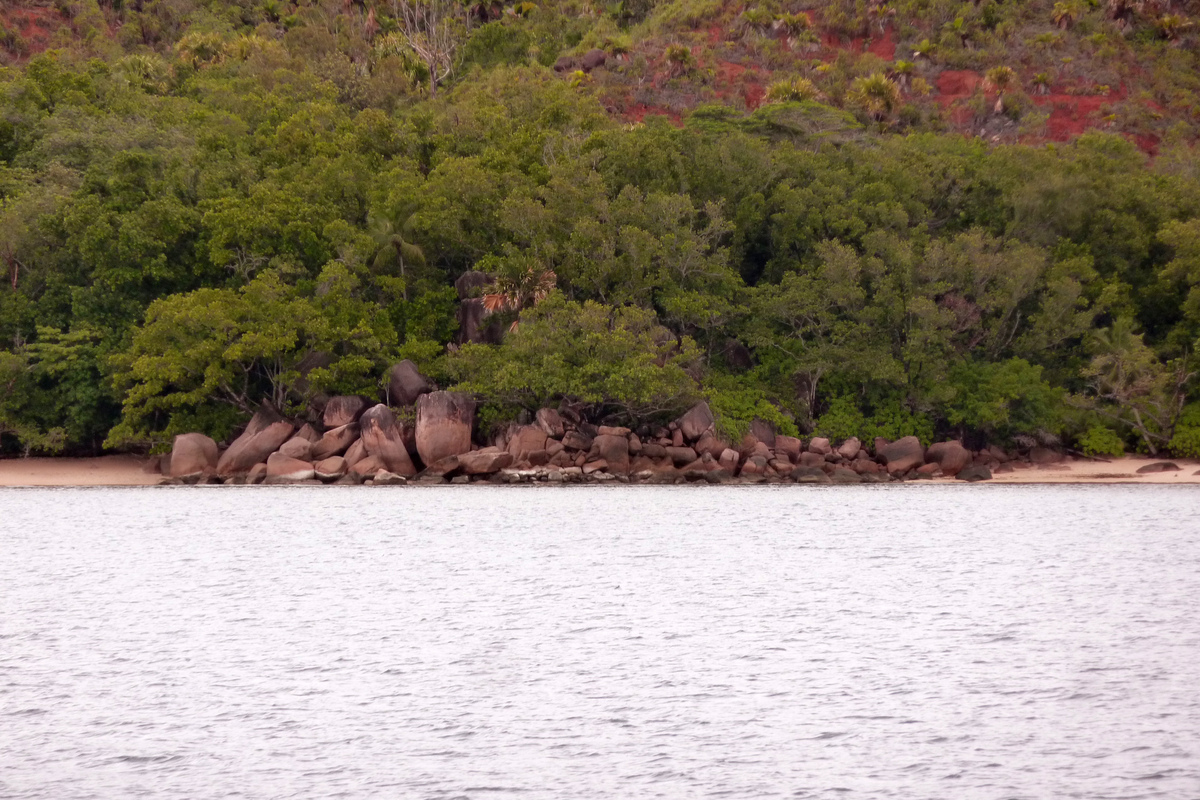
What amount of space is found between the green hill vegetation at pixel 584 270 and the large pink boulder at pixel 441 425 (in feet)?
3.14

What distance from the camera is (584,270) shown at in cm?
5119

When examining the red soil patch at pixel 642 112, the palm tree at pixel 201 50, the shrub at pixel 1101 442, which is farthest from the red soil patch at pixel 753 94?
the shrub at pixel 1101 442

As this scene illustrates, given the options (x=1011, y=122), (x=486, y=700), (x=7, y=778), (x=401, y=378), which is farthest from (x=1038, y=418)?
(x=7, y=778)

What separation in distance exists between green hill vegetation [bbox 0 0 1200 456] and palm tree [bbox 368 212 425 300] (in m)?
0.21

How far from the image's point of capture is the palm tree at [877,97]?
71.2 metres

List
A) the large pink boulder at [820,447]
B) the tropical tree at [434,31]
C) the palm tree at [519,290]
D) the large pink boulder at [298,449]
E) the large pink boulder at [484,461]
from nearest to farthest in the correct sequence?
the large pink boulder at [484,461]
the large pink boulder at [298,449]
the large pink boulder at [820,447]
the palm tree at [519,290]
the tropical tree at [434,31]

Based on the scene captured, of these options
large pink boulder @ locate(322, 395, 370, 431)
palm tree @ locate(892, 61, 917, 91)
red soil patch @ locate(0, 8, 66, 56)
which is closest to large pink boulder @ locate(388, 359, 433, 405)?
large pink boulder @ locate(322, 395, 370, 431)

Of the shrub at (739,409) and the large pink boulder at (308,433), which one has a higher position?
the shrub at (739,409)

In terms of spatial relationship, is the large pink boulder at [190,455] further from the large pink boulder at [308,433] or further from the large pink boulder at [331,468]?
the large pink boulder at [331,468]

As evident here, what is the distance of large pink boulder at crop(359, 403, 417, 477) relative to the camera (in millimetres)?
48000

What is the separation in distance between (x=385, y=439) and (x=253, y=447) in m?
5.57

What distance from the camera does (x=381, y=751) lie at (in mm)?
11438

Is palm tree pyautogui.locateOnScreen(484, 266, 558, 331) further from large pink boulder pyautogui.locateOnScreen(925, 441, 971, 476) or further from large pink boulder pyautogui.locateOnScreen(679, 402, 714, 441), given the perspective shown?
large pink boulder pyautogui.locateOnScreen(925, 441, 971, 476)

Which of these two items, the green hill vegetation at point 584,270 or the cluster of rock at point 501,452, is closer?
the cluster of rock at point 501,452
